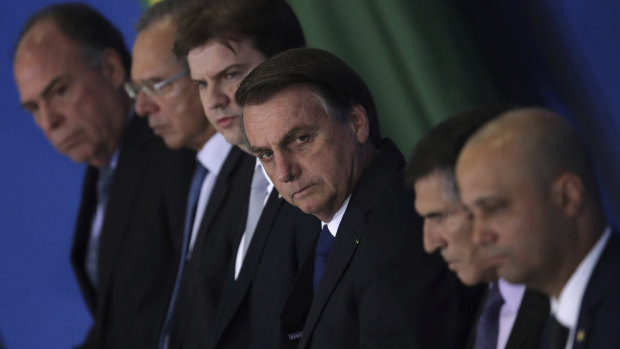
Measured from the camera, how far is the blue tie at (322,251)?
248 cm

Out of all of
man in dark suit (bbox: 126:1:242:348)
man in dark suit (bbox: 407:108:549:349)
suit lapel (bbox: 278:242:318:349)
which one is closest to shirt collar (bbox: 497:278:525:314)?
man in dark suit (bbox: 407:108:549:349)

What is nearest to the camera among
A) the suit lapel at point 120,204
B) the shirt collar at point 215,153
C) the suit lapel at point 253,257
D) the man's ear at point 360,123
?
the man's ear at point 360,123

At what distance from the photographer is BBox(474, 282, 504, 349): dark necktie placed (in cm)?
205

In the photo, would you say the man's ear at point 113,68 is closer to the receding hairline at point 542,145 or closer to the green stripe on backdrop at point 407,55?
the green stripe on backdrop at point 407,55

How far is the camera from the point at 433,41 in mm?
3043

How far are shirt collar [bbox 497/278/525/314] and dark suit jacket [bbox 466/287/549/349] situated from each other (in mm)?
32

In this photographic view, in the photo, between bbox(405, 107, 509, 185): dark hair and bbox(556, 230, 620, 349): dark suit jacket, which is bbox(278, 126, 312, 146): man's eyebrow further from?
bbox(556, 230, 620, 349): dark suit jacket

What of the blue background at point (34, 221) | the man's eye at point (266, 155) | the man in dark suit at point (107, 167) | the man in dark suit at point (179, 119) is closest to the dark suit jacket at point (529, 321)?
the man's eye at point (266, 155)

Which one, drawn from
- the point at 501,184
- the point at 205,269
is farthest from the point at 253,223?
the point at 501,184

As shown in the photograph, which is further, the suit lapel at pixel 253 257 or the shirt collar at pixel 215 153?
the shirt collar at pixel 215 153

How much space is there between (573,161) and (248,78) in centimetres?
104

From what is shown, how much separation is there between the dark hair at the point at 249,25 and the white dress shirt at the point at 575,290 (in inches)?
59.9

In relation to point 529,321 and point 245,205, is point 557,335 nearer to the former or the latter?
point 529,321

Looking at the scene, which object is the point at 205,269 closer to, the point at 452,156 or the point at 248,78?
the point at 248,78
